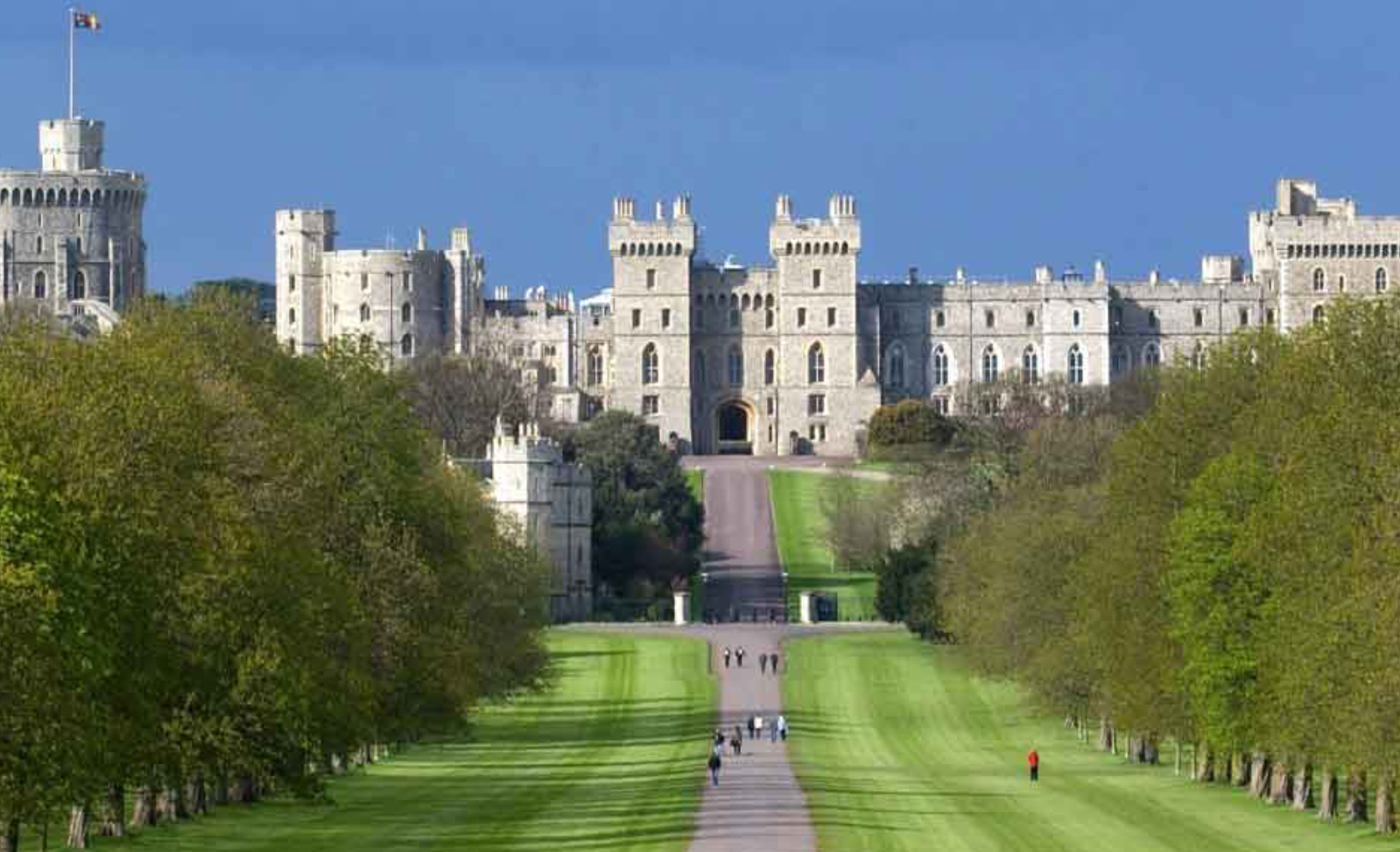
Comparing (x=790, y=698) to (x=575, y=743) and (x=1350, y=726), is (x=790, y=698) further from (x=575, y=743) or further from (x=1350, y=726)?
(x=1350, y=726)

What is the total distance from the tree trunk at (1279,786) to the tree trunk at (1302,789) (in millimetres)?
585

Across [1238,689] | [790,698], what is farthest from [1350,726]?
[790,698]

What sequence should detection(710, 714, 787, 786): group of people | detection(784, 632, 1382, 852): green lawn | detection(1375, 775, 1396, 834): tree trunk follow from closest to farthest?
detection(784, 632, 1382, 852): green lawn → detection(1375, 775, 1396, 834): tree trunk → detection(710, 714, 787, 786): group of people

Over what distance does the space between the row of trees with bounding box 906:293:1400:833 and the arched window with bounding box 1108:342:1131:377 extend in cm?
9898

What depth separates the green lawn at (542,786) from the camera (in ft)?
170

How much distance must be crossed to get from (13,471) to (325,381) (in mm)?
22515

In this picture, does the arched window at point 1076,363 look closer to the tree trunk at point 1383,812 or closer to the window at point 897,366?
the window at point 897,366

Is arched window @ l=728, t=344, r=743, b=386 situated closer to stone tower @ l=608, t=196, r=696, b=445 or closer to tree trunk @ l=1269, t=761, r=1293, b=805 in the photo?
stone tower @ l=608, t=196, r=696, b=445

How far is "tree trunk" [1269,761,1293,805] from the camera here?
61.8 metres

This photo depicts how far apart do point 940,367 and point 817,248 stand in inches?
346

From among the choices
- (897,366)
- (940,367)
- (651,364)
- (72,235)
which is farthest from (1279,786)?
(72,235)

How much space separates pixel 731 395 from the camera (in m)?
177

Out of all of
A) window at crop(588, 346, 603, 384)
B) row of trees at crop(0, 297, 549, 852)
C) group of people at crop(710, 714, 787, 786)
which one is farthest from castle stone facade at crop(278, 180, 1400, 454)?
row of trees at crop(0, 297, 549, 852)

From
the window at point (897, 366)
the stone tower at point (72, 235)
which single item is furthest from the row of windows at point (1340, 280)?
the stone tower at point (72, 235)
